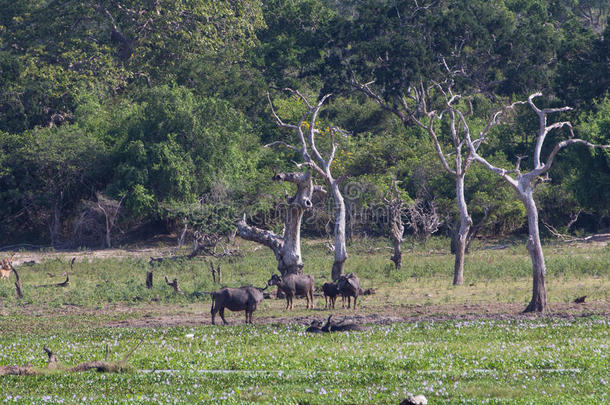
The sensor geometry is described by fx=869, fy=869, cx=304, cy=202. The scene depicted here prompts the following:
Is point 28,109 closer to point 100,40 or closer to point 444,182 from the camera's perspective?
point 100,40

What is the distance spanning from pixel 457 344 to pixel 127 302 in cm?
1301

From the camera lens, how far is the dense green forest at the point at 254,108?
44.3 meters

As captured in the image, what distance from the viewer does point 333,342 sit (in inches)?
696

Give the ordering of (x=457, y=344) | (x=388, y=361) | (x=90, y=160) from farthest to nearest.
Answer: (x=90, y=160)
(x=457, y=344)
(x=388, y=361)

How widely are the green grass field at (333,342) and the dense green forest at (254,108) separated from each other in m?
10.6

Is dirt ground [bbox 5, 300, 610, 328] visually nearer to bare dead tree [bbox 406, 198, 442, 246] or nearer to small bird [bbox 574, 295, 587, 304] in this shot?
small bird [bbox 574, 295, 587, 304]

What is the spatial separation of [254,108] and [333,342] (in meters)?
39.3

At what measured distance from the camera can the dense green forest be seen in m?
44.3

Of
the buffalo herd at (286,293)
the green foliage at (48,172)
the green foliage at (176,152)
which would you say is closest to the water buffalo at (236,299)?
the buffalo herd at (286,293)

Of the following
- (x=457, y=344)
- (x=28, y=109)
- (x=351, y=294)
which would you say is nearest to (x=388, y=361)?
(x=457, y=344)

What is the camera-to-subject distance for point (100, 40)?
59.1 meters

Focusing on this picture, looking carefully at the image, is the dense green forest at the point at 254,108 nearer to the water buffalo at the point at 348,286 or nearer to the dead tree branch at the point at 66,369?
the water buffalo at the point at 348,286

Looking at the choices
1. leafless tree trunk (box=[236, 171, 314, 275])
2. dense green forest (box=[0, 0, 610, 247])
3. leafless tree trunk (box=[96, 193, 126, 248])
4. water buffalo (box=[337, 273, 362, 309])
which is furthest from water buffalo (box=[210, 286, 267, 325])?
leafless tree trunk (box=[96, 193, 126, 248])

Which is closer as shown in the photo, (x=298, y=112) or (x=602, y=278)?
(x=602, y=278)
